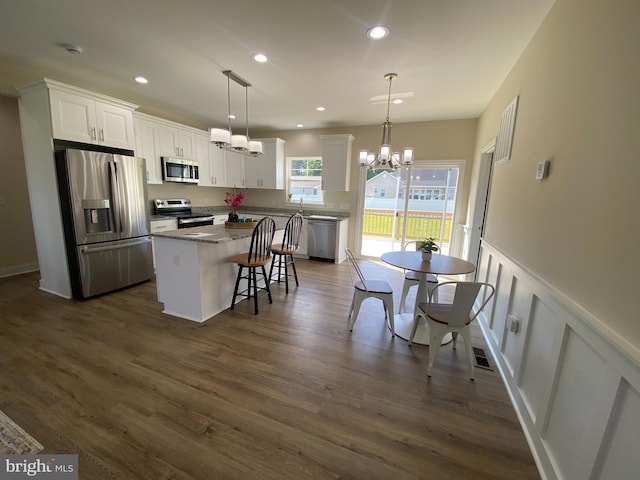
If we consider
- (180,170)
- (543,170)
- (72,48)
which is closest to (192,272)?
(72,48)

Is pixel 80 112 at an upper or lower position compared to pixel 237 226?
upper

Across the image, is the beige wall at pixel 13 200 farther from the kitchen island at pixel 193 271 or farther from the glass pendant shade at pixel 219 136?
the glass pendant shade at pixel 219 136

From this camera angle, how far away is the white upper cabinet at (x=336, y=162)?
527 cm

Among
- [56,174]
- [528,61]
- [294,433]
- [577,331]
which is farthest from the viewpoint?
[56,174]

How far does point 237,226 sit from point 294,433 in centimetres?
Answer: 242

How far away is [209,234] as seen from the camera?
9.71 feet

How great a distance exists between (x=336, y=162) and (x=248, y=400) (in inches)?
178

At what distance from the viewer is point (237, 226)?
3.38 m

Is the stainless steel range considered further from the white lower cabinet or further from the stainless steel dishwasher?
the stainless steel dishwasher

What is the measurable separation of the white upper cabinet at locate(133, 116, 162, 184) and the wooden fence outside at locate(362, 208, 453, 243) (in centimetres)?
400

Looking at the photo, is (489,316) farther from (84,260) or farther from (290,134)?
(290,134)

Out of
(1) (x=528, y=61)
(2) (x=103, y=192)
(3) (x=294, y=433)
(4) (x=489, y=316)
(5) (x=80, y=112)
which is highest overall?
(1) (x=528, y=61)

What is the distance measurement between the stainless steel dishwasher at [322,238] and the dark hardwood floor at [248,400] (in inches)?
99.7

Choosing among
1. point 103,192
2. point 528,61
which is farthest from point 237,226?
point 528,61
